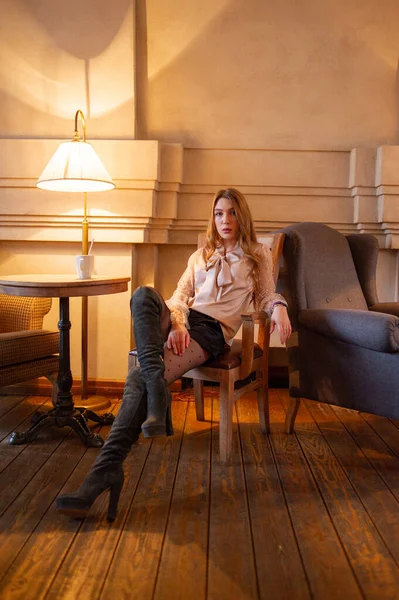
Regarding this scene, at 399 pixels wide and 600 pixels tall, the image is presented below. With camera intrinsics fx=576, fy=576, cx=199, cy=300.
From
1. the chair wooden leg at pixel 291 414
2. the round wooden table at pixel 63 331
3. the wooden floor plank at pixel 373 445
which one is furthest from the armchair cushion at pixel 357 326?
the round wooden table at pixel 63 331

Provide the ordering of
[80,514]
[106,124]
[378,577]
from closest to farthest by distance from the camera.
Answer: [378,577], [80,514], [106,124]

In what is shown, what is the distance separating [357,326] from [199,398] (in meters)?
1.02

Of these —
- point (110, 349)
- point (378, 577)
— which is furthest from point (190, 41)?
point (378, 577)

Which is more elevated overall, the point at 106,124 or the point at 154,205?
the point at 106,124

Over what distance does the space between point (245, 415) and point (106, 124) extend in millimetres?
1962

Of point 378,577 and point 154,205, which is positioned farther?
point 154,205

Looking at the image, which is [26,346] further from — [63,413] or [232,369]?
[232,369]

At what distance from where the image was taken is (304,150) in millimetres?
3705

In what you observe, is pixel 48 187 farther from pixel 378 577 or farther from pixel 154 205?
pixel 378 577

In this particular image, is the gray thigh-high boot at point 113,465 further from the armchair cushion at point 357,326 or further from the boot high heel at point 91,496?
the armchair cushion at point 357,326

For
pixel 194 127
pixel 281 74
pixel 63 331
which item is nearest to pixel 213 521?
Answer: pixel 63 331

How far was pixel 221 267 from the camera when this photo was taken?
2.75 metres

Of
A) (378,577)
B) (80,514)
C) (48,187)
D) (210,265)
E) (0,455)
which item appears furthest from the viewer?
(48,187)

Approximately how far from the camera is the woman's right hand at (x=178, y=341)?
2396mm
